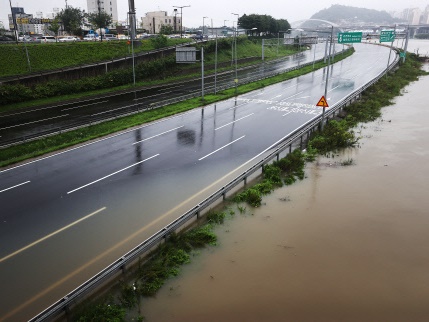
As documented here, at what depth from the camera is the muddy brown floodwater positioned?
931 centimetres

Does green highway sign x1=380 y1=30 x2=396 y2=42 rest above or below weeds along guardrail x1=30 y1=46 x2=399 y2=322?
above

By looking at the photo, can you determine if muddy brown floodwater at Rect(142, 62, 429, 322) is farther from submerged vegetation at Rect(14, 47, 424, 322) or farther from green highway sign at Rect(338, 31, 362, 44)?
green highway sign at Rect(338, 31, 362, 44)

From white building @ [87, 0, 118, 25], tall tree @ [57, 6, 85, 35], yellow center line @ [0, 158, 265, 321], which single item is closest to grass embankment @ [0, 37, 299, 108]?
tall tree @ [57, 6, 85, 35]

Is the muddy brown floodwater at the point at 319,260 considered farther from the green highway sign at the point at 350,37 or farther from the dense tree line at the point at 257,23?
the dense tree line at the point at 257,23

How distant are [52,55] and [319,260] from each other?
154 feet

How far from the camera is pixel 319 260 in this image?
11164 millimetres

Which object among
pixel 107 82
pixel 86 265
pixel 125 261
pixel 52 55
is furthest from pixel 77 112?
pixel 125 261

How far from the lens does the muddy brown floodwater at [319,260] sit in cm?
931

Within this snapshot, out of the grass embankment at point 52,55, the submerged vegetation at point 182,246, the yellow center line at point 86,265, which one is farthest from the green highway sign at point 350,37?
the yellow center line at point 86,265

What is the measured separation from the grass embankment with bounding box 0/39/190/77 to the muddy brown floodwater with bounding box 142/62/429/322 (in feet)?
123

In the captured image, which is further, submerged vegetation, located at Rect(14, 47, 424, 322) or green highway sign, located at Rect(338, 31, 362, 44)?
green highway sign, located at Rect(338, 31, 362, 44)

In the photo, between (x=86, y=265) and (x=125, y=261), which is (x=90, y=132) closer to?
(x=86, y=265)

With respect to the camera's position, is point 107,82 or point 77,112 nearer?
point 77,112

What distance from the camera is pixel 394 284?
33.3 ft
